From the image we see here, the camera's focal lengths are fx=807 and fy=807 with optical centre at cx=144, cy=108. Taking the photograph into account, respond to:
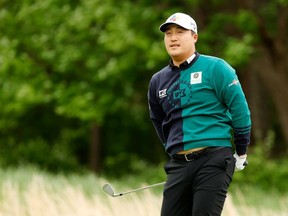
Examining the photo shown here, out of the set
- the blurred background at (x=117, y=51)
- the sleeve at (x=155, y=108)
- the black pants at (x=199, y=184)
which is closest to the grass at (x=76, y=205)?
the sleeve at (x=155, y=108)

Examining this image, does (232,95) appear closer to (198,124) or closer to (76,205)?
(198,124)

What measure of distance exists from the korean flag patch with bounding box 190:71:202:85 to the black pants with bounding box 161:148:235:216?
440mm

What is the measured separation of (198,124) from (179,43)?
20.3 inches

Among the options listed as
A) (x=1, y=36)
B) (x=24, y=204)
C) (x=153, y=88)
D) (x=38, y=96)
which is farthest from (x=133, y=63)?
(x=153, y=88)

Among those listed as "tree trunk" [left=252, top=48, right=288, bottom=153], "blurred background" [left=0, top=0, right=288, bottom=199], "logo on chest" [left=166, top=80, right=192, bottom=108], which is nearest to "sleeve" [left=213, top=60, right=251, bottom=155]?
"logo on chest" [left=166, top=80, right=192, bottom=108]

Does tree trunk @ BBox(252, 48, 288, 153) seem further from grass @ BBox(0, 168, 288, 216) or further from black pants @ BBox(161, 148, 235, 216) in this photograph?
black pants @ BBox(161, 148, 235, 216)

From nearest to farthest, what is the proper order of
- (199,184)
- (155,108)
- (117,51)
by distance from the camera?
(199,184) → (155,108) → (117,51)

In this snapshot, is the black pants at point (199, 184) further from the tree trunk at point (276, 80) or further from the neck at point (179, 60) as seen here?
the tree trunk at point (276, 80)

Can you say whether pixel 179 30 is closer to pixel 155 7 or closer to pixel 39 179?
pixel 39 179

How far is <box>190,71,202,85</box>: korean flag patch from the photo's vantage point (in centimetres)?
489

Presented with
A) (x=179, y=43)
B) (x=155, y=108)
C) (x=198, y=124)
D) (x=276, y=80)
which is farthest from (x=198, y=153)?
(x=276, y=80)

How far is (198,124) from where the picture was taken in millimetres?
4895

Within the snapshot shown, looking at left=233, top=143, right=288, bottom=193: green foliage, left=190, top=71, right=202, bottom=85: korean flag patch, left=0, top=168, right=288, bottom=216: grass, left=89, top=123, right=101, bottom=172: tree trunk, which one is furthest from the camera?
left=89, top=123, right=101, bottom=172: tree trunk

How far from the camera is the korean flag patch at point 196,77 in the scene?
4.89 m
